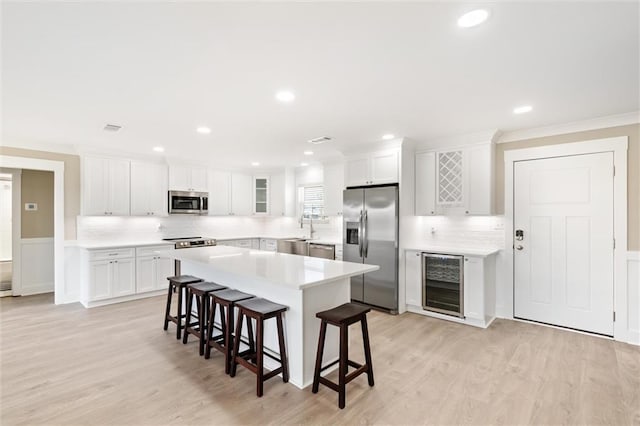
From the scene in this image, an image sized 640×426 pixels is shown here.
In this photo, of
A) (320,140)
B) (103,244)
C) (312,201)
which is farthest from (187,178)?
(320,140)

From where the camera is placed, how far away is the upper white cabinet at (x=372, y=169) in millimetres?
4582

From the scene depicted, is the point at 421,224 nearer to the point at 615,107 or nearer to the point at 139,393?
the point at 615,107

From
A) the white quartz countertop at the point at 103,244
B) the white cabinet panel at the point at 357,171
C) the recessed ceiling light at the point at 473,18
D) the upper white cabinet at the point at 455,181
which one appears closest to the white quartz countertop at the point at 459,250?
the upper white cabinet at the point at 455,181

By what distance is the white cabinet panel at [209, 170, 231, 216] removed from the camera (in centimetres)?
657

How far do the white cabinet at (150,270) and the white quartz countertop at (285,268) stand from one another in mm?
2068

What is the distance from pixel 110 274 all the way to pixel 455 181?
5.36 meters

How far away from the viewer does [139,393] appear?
2486 millimetres

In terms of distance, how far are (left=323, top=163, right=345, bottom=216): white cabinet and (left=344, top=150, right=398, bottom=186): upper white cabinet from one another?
0.63 metres

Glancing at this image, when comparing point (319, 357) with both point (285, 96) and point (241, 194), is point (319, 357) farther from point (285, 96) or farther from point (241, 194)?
point (241, 194)

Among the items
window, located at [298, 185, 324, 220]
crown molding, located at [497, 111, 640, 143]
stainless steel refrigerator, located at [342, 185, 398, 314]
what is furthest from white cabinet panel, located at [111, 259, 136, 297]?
crown molding, located at [497, 111, 640, 143]

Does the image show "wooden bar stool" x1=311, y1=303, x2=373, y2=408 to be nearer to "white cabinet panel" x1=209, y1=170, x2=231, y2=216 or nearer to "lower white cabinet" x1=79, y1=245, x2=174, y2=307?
"lower white cabinet" x1=79, y1=245, x2=174, y2=307

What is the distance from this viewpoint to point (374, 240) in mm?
4715

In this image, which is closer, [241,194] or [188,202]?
[188,202]

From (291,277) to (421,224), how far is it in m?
3.10
